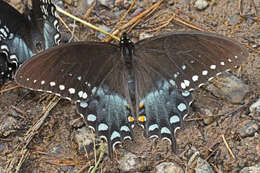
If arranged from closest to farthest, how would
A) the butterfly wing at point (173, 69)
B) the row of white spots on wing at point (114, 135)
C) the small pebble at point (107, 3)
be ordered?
the butterfly wing at point (173, 69) → the row of white spots on wing at point (114, 135) → the small pebble at point (107, 3)

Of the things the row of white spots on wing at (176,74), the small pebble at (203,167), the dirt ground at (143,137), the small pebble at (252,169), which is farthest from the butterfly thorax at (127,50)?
the small pebble at (252,169)

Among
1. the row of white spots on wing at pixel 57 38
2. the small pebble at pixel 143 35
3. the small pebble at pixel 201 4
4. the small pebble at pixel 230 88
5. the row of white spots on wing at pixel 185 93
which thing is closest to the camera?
the row of white spots on wing at pixel 185 93

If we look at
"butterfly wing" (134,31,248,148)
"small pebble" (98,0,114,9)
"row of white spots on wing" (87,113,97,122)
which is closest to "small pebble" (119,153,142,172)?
"butterfly wing" (134,31,248,148)

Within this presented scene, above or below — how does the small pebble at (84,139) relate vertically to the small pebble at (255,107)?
below

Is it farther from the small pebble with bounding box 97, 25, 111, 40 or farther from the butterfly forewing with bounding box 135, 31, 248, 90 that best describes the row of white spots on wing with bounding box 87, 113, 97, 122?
the small pebble with bounding box 97, 25, 111, 40

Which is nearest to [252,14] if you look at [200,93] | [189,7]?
[189,7]

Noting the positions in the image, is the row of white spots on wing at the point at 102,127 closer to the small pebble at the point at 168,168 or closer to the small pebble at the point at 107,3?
the small pebble at the point at 168,168

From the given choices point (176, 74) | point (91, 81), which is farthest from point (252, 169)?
point (91, 81)

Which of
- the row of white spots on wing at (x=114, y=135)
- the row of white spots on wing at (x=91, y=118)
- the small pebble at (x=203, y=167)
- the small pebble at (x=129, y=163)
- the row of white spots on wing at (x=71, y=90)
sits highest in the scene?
the row of white spots on wing at (x=71, y=90)
